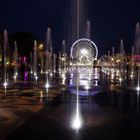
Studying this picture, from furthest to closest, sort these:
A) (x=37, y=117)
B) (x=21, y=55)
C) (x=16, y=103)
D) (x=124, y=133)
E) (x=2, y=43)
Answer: (x=21, y=55), (x=2, y=43), (x=16, y=103), (x=37, y=117), (x=124, y=133)

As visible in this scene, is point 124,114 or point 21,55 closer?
point 124,114

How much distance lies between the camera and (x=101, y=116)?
Result: 12531mm

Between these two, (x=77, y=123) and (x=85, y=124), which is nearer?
(x=85, y=124)

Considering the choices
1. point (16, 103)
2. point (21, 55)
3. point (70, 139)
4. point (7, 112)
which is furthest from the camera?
point (21, 55)

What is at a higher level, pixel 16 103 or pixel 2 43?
pixel 2 43

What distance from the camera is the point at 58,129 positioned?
1021 centimetres

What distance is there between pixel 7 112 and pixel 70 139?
5.19m

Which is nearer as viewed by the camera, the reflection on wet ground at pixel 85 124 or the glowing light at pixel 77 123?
the reflection on wet ground at pixel 85 124

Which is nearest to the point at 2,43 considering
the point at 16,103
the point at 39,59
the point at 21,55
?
the point at 21,55

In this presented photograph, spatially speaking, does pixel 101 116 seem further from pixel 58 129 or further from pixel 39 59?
pixel 39 59

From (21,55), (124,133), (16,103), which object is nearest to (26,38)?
(21,55)

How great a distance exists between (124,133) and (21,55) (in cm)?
10821

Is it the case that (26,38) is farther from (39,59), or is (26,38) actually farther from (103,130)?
(103,130)

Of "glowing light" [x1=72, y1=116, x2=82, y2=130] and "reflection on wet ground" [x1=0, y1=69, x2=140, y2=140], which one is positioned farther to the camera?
"glowing light" [x1=72, y1=116, x2=82, y2=130]
